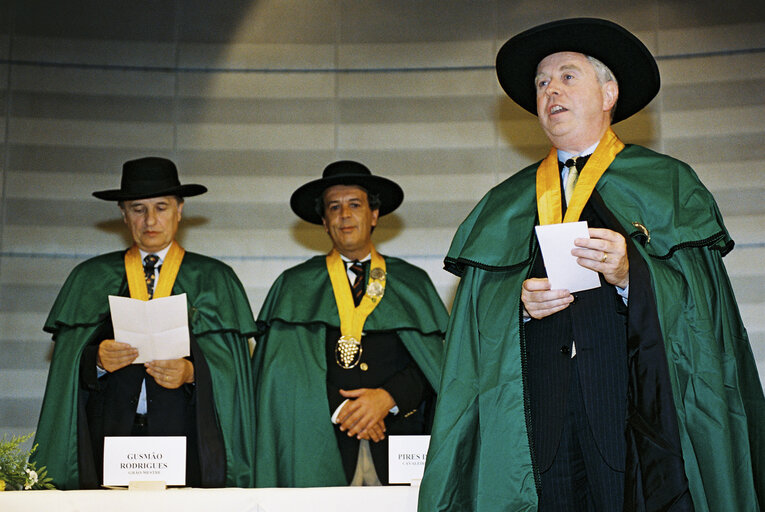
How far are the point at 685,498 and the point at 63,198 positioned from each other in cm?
465

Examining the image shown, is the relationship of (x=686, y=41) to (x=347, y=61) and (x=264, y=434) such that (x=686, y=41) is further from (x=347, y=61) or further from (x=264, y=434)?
(x=264, y=434)

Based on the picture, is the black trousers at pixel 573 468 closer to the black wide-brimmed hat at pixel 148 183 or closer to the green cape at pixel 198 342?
the green cape at pixel 198 342

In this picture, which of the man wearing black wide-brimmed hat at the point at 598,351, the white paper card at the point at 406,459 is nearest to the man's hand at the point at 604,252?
the man wearing black wide-brimmed hat at the point at 598,351

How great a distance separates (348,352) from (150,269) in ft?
3.26

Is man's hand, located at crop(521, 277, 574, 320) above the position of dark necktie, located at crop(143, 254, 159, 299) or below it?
below

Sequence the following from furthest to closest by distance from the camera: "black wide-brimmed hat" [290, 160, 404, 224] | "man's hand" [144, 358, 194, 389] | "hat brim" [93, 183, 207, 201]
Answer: "black wide-brimmed hat" [290, 160, 404, 224] → "hat brim" [93, 183, 207, 201] → "man's hand" [144, 358, 194, 389]

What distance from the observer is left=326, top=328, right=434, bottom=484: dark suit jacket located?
13.5 ft

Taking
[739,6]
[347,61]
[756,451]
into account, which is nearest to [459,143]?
[347,61]

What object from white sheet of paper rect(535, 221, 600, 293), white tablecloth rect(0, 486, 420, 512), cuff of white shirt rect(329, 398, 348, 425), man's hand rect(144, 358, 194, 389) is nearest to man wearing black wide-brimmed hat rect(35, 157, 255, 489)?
man's hand rect(144, 358, 194, 389)

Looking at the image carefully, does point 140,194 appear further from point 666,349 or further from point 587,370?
point 666,349

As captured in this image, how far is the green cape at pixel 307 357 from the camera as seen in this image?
4098 millimetres

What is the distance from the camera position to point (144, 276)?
4.25m

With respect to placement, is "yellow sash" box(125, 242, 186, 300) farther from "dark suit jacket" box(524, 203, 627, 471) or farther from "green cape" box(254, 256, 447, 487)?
"dark suit jacket" box(524, 203, 627, 471)

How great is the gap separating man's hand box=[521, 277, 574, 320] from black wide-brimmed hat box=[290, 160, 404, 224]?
204cm
